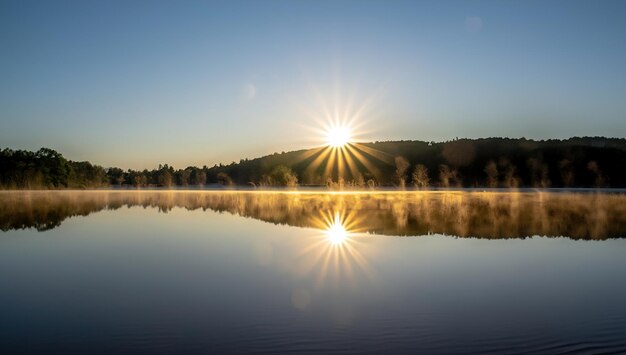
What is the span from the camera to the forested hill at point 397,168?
289 feet

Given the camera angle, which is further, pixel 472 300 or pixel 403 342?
pixel 472 300

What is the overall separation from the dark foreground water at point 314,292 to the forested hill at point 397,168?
1995 inches

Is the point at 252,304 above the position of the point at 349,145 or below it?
below

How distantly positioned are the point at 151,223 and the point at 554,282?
51.5 ft

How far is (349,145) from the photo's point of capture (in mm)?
155125

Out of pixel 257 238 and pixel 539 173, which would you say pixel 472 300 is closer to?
pixel 257 238

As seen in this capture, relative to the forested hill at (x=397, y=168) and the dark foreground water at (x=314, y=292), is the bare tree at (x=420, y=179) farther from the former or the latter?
the dark foreground water at (x=314, y=292)

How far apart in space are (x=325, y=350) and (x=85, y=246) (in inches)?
400

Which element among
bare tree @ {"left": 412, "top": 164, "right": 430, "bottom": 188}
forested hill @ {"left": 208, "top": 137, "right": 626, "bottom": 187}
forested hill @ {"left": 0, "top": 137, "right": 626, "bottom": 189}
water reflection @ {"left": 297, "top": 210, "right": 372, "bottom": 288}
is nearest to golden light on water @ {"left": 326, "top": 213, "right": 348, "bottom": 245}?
water reflection @ {"left": 297, "top": 210, "right": 372, "bottom": 288}

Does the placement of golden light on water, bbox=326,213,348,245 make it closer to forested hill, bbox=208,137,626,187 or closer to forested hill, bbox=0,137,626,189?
forested hill, bbox=0,137,626,189

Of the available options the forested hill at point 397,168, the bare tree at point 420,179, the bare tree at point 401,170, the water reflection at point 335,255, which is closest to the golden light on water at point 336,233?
the water reflection at point 335,255

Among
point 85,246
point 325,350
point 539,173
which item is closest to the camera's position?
point 325,350

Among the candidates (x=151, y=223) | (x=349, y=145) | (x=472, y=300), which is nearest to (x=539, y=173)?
(x=349, y=145)

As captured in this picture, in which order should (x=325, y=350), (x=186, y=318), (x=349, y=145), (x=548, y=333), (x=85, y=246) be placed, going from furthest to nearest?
(x=349, y=145)
(x=85, y=246)
(x=186, y=318)
(x=548, y=333)
(x=325, y=350)
